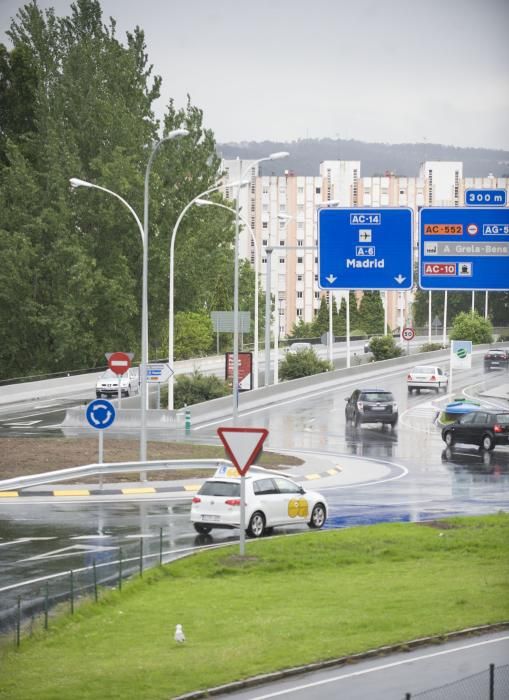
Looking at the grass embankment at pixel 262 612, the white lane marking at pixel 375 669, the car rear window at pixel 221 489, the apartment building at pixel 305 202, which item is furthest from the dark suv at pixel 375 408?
the apartment building at pixel 305 202

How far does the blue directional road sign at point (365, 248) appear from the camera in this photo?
3341 centimetres

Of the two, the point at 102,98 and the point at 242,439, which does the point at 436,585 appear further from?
the point at 102,98

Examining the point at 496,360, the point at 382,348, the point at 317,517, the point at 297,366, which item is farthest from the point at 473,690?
the point at 382,348

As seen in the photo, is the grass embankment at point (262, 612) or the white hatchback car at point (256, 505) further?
the white hatchback car at point (256, 505)

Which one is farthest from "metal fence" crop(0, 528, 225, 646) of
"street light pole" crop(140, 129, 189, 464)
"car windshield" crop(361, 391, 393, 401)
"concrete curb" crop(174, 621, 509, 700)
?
"car windshield" crop(361, 391, 393, 401)

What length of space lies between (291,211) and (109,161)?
112m

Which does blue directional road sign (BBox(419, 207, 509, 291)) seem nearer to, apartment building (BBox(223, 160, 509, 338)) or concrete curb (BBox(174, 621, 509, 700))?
concrete curb (BBox(174, 621, 509, 700))

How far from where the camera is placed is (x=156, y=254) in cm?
7881

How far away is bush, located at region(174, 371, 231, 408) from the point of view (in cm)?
A: 6322

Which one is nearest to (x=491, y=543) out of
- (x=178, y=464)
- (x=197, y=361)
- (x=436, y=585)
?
(x=436, y=585)

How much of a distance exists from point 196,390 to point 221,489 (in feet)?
120

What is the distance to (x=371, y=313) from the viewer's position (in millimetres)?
148125

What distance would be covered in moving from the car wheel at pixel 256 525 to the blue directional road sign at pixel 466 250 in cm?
666

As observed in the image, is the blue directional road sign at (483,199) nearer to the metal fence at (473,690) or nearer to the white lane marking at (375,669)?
the white lane marking at (375,669)
